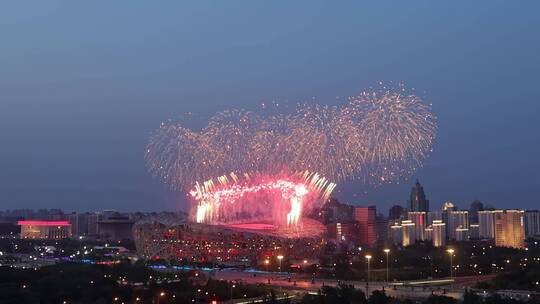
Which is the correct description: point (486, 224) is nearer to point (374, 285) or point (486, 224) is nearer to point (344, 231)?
point (344, 231)

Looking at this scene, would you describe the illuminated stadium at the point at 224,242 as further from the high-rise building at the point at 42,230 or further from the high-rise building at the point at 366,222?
the high-rise building at the point at 42,230

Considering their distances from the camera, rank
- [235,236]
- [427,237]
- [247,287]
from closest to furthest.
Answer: [247,287] → [235,236] → [427,237]

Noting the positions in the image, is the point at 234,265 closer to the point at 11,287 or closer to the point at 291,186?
the point at 291,186

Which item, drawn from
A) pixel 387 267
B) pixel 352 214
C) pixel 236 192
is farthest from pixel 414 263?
pixel 352 214

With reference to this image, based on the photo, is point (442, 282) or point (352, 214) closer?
point (442, 282)

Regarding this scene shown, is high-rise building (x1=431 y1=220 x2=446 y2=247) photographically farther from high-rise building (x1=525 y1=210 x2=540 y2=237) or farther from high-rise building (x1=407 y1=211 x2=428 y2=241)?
high-rise building (x1=525 y1=210 x2=540 y2=237)
